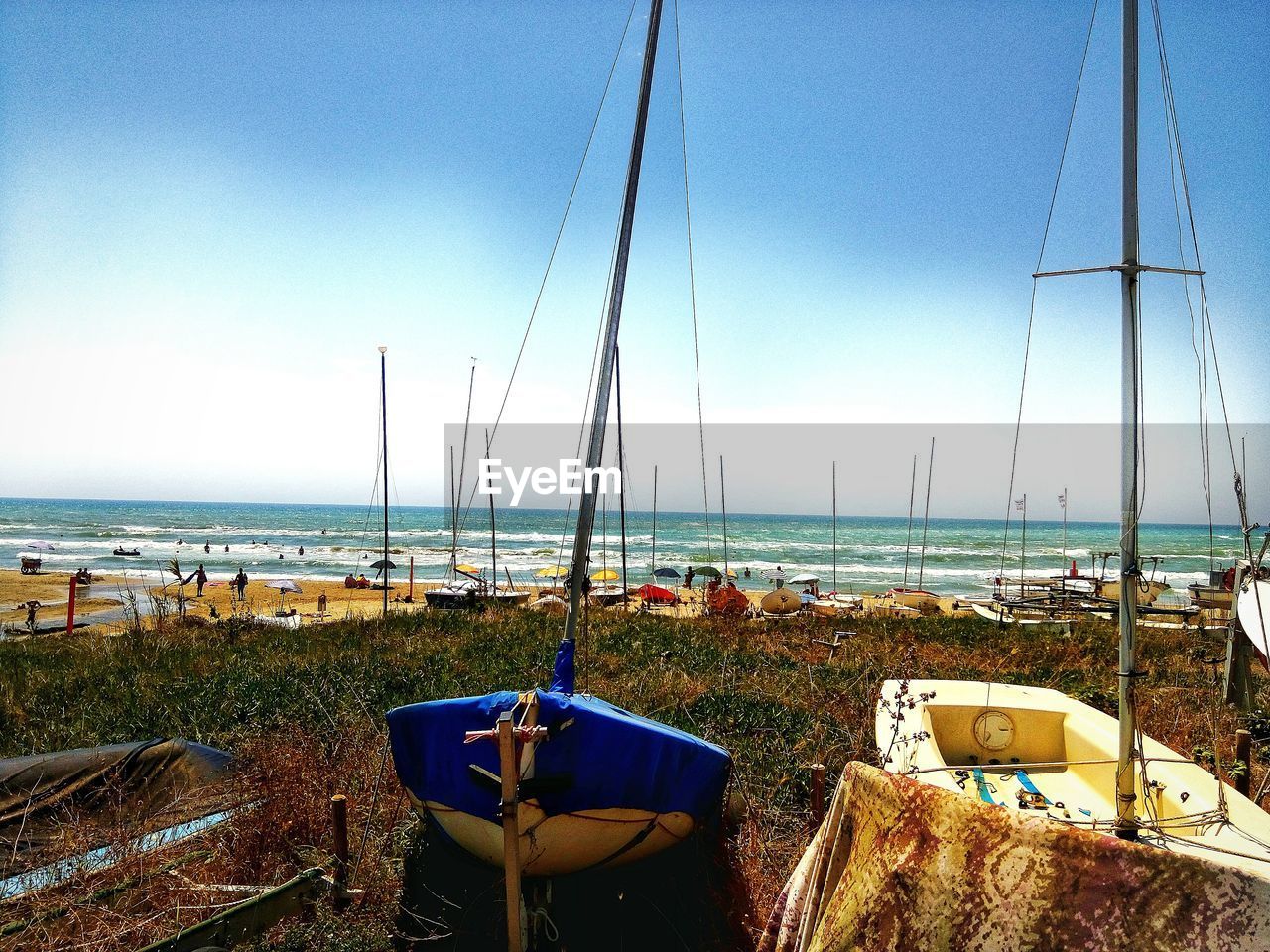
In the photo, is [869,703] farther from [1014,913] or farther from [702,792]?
[1014,913]

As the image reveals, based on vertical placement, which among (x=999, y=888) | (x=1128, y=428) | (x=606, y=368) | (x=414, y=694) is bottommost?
(x=414, y=694)

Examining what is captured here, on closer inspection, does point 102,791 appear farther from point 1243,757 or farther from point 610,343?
point 1243,757

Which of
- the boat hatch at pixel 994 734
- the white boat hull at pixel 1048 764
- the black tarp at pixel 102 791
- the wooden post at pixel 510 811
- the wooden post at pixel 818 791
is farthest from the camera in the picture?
the boat hatch at pixel 994 734

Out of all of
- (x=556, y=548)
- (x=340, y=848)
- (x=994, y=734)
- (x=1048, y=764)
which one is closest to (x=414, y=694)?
(x=340, y=848)

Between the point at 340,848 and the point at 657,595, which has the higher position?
the point at 340,848

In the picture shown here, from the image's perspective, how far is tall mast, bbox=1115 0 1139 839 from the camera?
4.02 m

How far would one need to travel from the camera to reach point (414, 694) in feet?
30.5

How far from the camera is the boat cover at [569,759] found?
445 cm

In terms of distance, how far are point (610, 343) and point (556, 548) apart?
59656 millimetres

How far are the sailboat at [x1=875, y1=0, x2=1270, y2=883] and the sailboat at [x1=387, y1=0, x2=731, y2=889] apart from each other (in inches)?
58.1

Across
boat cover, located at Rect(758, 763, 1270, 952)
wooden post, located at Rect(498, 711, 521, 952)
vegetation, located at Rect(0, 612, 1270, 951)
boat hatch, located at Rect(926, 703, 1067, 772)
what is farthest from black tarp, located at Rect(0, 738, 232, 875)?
boat hatch, located at Rect(926, 703, 1067, 772)

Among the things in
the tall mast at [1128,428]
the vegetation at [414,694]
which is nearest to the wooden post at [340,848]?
the vegetation at [414,694]

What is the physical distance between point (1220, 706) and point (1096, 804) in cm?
369

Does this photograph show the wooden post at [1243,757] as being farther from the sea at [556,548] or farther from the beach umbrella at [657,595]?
the sea at [556,548]
